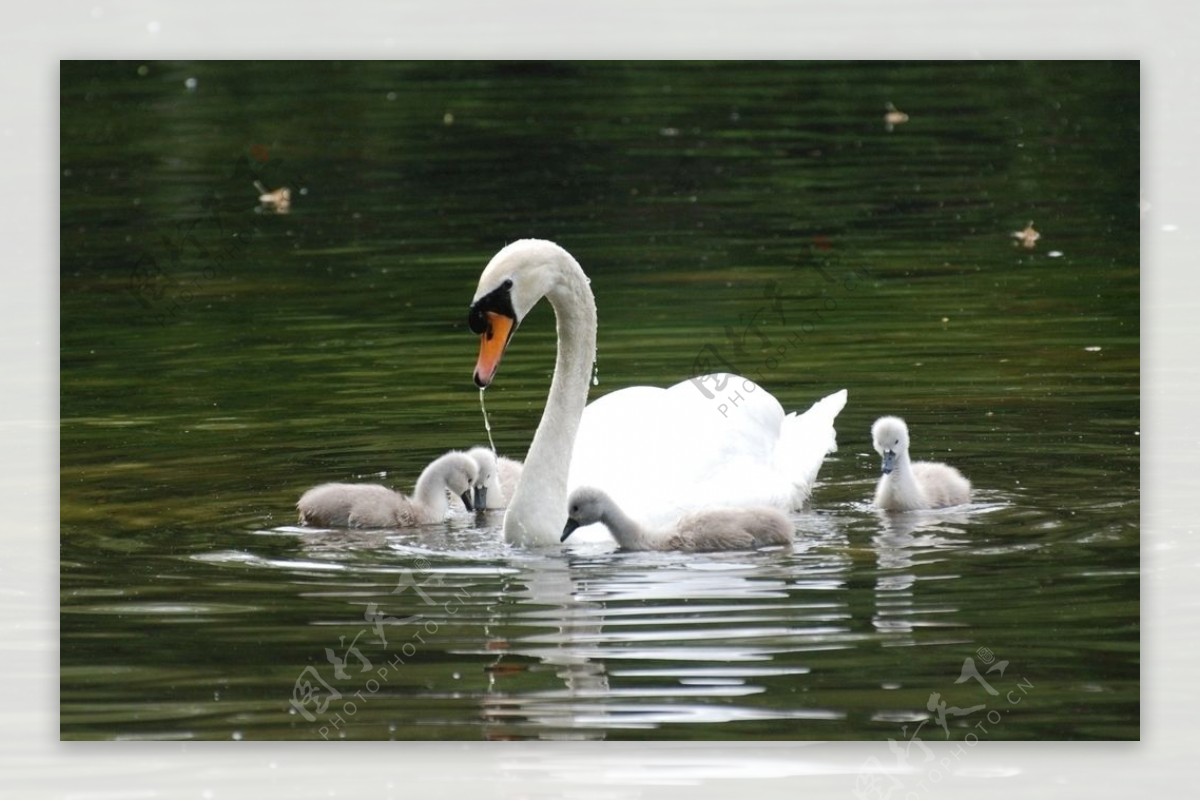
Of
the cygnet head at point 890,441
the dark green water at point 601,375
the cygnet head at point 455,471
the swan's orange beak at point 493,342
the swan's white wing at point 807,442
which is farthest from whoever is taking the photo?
the swan's white wing at point 807,442

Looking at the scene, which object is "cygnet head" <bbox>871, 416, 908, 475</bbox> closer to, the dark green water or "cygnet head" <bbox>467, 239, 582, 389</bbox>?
the dark green water

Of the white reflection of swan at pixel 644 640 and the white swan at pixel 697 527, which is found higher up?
the white swan at pixel 697 527

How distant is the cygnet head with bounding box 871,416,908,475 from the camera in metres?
12.4

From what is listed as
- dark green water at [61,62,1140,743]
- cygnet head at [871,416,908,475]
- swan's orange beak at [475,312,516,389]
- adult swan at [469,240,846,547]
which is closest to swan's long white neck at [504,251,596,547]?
adult swan at [469,240,846,547]

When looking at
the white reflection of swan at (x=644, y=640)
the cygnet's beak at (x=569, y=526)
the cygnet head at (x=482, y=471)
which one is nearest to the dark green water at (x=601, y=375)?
Result: the white reflection of swan at (x=644, y=640)

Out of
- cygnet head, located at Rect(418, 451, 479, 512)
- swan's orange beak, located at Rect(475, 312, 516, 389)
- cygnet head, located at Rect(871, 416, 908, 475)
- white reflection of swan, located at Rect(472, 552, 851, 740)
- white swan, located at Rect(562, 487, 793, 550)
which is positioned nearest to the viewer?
white reflection of swan, located at Rect(472, 552, 851, 740)

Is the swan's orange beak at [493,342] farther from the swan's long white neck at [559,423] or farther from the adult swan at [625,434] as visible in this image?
the swan's long white neck at [559,423]

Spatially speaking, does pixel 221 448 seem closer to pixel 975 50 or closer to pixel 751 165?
pixel 975 50

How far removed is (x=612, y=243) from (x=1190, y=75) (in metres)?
8.43

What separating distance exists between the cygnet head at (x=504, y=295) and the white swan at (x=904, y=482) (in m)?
2.03

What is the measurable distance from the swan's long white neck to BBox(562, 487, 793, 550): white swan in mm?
206

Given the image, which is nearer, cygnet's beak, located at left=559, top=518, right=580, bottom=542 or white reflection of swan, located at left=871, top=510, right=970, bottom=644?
white reflection of swan, located at left=871, top=510, right=970, bottom=644

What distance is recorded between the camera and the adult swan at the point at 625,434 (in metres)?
11.6

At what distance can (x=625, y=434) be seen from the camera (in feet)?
41.4
